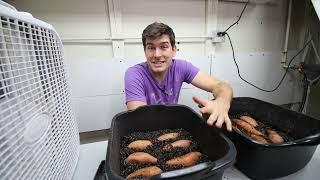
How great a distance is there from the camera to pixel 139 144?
604 millimetres

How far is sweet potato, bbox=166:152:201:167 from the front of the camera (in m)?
0.52

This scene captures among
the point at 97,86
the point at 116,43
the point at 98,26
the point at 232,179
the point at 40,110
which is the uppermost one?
the point at 98,26

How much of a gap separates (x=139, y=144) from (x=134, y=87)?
1.63 ft

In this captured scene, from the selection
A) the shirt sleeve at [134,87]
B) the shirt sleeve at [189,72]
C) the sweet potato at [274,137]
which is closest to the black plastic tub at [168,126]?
the sweet potato at [274,137]

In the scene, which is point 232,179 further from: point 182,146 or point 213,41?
point 213,41

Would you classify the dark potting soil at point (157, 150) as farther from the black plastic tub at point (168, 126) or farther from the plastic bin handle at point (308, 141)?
the plastic bin handle at point (308, 141)

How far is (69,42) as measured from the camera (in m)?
1.42

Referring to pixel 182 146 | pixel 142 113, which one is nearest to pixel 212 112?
pixel 182 146

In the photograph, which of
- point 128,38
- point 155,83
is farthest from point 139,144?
point 128,38

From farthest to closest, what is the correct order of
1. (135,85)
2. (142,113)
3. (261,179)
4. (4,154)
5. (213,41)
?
(213,41), (135,85), (142,113), (261,179), (4,154)

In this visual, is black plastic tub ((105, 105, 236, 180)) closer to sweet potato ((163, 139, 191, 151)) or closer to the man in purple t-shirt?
sweet potato ((163, 139, 191, 151))

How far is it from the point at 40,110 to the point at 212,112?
43cm

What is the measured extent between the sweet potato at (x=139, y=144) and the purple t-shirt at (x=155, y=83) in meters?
0.43

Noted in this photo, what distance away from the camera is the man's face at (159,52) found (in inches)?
42.2
